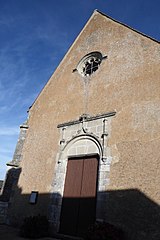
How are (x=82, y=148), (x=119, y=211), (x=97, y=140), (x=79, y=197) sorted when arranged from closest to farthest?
(x=119, y=211) → (x=79, y=197) → (x=97, y=140) → (x=82, y=148)

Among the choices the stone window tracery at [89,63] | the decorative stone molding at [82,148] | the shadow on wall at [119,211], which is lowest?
the shadow on wall at [119,211]

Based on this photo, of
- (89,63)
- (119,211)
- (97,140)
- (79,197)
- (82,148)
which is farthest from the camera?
(89,63)

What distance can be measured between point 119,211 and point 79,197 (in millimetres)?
1733

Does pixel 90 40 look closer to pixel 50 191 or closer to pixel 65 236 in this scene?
pixel 50 191

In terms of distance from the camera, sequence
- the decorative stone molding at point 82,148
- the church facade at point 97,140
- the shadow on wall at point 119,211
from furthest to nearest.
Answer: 1. the decorative stone molding at point 82,148
2. the church facade at point 97,140
3. the shadow on wall at point 119,211

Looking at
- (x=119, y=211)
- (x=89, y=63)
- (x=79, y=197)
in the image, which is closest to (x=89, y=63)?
(x=89, y=63)

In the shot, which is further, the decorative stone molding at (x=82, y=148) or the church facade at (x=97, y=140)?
the decorative stone molding at (x=82, y=148)

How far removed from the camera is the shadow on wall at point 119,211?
18.1ft

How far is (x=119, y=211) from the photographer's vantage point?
612 cm

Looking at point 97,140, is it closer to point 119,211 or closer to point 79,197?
point 79,197

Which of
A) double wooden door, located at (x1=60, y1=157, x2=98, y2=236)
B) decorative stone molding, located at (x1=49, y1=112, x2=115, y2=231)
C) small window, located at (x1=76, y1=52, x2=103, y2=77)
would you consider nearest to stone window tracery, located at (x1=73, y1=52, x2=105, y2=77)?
small window, located at (x1=76, y1=52, x2=103, y2=77)

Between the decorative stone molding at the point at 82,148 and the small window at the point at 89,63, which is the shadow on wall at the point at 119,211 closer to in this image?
the decorative stone molding at the point at 82,148

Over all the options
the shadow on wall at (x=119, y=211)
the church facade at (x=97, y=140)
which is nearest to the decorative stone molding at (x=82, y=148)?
the church facade at (x=97, y=140)

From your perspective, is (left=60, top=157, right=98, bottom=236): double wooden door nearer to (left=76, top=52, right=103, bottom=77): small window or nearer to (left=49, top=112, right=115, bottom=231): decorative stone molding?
(left=49, top=112, right=115, bottom=231): decorative stone molding
